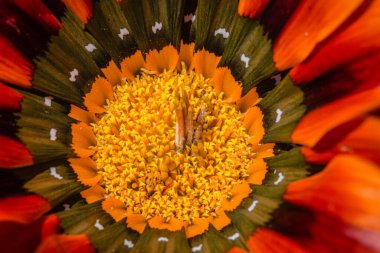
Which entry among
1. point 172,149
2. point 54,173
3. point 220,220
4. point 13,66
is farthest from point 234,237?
point 13,66

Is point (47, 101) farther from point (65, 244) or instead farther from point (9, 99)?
point (65, 244)

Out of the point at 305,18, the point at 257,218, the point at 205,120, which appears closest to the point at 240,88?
the point at 205,120

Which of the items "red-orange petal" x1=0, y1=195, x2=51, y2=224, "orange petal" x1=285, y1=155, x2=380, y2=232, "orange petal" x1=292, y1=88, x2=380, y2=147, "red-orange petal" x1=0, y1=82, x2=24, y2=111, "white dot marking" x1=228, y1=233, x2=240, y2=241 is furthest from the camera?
"red-orange petal" x1=0, y1=82, x2=24, y2=111

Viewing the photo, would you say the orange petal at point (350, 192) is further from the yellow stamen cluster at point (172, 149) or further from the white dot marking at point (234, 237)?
the yellow stamen cluster at point (172, 149)

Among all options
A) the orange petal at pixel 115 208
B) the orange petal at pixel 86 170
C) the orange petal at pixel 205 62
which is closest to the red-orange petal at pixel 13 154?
the orange petal at pixel 86 170

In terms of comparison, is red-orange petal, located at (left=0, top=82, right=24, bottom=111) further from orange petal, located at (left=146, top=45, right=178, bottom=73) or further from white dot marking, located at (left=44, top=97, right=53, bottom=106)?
orange petal, located at (left=146, top=45, right=178, bottom=73)

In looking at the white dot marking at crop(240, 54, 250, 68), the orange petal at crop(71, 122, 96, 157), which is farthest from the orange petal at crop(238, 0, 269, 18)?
the orange petal at crop(71, 122, 96, 157)
